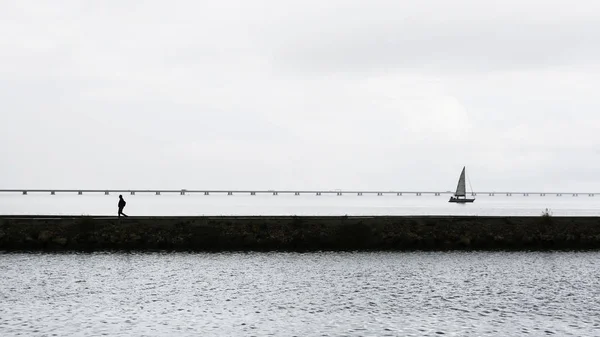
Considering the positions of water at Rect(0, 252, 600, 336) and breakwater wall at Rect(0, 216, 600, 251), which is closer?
water at Rect(0, 252, 600, 336)

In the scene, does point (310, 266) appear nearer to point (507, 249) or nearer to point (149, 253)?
point (149, 253)

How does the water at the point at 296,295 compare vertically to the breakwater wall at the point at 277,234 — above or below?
below

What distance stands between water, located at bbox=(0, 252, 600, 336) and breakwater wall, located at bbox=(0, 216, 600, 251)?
194 inches

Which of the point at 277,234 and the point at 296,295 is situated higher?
the point at 277,234

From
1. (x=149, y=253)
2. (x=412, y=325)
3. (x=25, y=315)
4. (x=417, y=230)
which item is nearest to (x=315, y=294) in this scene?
(x=412, y=325)

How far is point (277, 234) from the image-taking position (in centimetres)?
5338

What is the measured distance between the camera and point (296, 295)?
103 ft

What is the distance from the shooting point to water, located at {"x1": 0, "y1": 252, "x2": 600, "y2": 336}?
80.1 ft

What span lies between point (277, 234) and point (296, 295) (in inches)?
865

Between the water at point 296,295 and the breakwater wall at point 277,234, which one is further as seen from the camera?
the breakwater wall at point 277,234

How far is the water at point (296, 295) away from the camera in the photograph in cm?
2442

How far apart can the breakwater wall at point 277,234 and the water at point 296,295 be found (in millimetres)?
4936

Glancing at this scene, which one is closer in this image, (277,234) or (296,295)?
(296,295)

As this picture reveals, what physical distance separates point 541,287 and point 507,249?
64.5 feet
